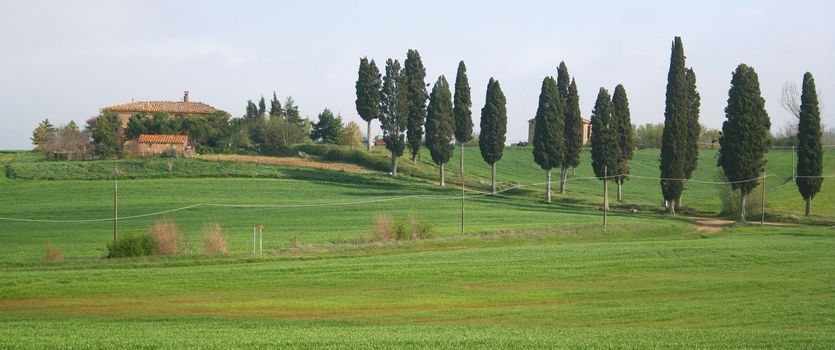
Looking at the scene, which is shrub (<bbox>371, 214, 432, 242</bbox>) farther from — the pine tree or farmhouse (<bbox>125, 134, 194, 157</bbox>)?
farmhouse (<bbox>125, 134, 194, 157</bbox>)

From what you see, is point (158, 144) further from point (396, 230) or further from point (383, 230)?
point (383, 230)

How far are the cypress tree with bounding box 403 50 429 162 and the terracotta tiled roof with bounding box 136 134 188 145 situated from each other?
2544cm

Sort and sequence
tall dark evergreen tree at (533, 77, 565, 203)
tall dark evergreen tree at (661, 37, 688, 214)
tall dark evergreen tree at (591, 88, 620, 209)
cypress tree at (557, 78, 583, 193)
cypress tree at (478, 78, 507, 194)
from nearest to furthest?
1. tall dark evergreen tree at (661, 37, 688, 214)
2. tall dark evergreen tree at (591, 88, 620, 209)
3. tall dark evergreen tree at (533, 77, 565, 203)
4. cypress tree at (557, 78, 583, 193)
5. cypress tree at (478, 78, 507, 194)

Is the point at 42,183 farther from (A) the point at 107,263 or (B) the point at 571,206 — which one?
(B) the point at 571,206

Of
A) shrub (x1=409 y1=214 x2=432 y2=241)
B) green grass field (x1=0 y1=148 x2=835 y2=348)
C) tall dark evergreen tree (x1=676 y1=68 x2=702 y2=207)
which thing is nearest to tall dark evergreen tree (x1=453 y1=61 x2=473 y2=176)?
green grass field (x1=0 y1=148 x2=835 y2=348)

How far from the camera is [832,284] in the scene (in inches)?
1126

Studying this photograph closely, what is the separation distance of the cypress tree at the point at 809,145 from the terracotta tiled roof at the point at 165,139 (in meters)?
59.6

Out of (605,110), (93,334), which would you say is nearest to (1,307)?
(93,334)

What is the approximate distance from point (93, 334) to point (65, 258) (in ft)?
71.6

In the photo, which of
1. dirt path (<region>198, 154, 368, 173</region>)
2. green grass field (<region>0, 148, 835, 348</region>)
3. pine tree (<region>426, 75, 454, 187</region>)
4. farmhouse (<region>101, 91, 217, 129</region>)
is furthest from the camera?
farmhouse (<region>101, 91, 217, 129</region>)

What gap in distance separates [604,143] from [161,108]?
73.0 metres

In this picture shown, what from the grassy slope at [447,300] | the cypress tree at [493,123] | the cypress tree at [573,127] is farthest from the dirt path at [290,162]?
the grassy slope at [447,300]

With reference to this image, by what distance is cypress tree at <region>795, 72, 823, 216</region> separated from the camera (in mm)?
63875

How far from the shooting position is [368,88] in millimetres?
89438
